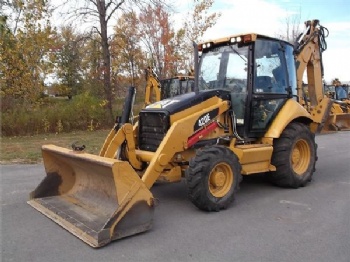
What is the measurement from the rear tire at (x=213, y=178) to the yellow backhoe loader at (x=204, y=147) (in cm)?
1

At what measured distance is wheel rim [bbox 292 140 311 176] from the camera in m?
Result: 6.98

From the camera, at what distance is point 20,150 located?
11.1 meters

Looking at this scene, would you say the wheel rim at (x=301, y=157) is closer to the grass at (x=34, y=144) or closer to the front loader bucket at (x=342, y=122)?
the front loader bucket at (x=342, y=122)

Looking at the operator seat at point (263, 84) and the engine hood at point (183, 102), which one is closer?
the engine hood at point (183, 102)

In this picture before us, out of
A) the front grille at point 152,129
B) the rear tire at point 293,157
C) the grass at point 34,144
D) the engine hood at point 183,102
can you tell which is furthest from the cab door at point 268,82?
the grass at point 34,144

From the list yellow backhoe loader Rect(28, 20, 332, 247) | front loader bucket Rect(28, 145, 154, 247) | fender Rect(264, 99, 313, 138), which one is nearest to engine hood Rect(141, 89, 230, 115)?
yellow backhoe loader Rect(28, 20, 332, 247)

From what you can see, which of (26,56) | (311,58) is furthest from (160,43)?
(311,58)

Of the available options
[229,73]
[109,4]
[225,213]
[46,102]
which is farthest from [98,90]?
[225,213]

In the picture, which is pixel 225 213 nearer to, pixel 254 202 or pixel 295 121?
pixel 254 202

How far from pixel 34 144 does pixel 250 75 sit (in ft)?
27.9

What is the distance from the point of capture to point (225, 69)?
6676 millimetres

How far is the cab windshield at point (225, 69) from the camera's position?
21.3 feet

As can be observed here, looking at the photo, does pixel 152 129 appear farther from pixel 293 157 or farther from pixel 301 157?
pixel 301 157

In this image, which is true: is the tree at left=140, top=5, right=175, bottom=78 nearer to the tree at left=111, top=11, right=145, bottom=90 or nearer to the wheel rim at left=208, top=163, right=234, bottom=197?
Result: the tree at left=111, top=11, right=145, bottom=90
